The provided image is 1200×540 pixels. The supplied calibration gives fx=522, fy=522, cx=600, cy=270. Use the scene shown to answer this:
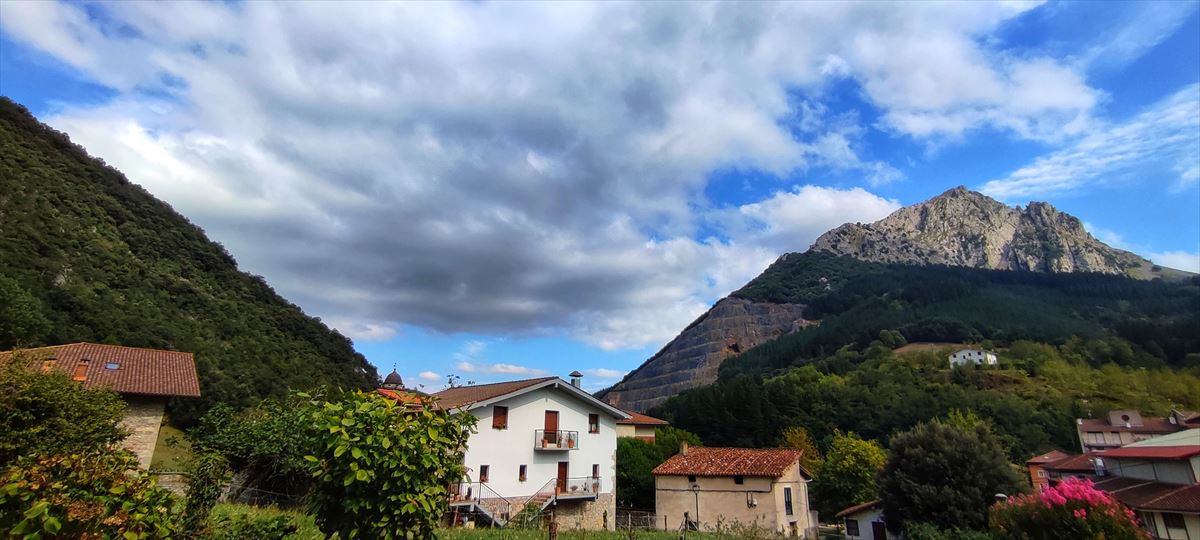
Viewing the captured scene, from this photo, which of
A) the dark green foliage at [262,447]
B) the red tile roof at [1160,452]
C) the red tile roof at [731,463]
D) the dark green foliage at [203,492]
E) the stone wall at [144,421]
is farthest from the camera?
the red tile roof at [731,463]

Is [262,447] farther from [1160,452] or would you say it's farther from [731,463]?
[1160,452]

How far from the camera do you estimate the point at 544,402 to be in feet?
84.2

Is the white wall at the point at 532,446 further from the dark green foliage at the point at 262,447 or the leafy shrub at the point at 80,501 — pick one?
the leafy shrub at the point at 80,501

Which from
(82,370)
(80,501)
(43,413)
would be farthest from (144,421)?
(80,501)

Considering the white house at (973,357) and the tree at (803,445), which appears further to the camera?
the white house at (973,357)

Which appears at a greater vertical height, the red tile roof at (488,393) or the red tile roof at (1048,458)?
the red tile roof at (488,393)

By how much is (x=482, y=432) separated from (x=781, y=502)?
16.5m

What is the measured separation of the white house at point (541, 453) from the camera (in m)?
22.5

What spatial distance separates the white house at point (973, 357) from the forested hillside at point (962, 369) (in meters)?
2.93

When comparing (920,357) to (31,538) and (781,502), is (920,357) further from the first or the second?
(31,538)

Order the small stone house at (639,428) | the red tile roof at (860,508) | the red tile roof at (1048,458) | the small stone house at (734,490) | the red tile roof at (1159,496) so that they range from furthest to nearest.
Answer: the red tile roof at (1048,458)
the small stone house at (639,428)
the red tile roof at (860,508)
the small stone house at (734,490)
the red tile roof at (1159,496)

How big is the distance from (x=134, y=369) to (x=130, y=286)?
35.8m

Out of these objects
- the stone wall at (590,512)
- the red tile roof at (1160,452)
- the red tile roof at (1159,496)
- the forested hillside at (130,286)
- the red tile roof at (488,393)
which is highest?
the forested hillside at (130,286)

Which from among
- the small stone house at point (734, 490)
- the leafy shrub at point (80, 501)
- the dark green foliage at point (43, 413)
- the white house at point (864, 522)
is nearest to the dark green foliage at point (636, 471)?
the small stone house at point (734, 490)
